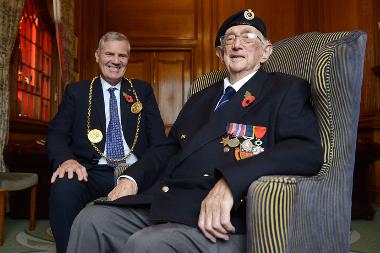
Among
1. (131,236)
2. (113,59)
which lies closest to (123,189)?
(131,236)

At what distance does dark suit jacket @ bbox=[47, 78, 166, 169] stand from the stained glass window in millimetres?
2236

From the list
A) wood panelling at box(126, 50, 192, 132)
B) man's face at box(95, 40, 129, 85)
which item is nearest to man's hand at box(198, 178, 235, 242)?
man's face at box(95, 40, 129, 85)

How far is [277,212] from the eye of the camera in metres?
1.11

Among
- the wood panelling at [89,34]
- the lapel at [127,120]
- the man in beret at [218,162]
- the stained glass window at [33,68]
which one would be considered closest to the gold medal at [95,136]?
the lapel at [127,120]

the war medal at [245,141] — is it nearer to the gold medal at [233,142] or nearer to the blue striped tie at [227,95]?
the gold medal at [233,142]

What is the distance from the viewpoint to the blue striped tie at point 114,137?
2.27 m

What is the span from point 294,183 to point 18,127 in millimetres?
3601

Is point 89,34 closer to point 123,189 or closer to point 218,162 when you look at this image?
point 123,189

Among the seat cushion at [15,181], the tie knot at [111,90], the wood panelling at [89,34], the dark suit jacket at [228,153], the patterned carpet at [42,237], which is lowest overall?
the patterned carpet at [42,237]

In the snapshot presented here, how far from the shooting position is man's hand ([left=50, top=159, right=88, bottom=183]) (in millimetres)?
1995

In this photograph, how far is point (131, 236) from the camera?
1262mm

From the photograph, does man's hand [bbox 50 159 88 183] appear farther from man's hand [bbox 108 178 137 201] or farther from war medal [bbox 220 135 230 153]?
war medal [bbox 220 135 230 153]

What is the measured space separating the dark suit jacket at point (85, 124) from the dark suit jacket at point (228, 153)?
526 millimetres

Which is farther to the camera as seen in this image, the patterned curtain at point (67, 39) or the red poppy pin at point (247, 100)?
the patterned curtain at point (67, 39)
